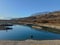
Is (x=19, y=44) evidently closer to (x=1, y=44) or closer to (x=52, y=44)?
(x=1, y=44)

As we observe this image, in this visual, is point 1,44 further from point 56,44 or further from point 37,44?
point 56,44

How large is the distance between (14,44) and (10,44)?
0.49m

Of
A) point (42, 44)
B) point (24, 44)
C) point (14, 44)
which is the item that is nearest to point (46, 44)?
point (42, 44)

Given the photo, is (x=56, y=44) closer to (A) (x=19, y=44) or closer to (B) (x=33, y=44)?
(B) (x=33, y=44)

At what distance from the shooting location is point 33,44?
1638cm

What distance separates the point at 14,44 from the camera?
1653 cm

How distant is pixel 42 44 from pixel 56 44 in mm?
1677

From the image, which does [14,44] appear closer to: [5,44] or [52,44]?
[5,44]

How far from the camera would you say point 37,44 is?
1638 centimetres

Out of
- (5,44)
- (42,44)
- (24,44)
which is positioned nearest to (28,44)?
(24,44)

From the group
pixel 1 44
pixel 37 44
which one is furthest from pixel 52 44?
pixel 1 44

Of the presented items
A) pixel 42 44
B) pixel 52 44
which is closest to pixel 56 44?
pixel 52 44

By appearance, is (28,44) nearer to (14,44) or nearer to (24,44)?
(24,44)

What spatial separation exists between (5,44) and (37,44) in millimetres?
3968
